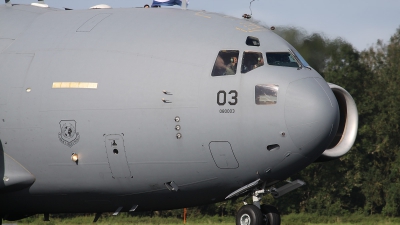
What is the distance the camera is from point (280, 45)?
1452 centimetres

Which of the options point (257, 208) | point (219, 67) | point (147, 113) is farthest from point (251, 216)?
point (219, 67)

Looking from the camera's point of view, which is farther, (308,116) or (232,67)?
(232,67)

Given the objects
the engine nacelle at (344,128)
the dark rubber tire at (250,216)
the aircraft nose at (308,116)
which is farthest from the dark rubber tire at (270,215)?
the engine nacelle at (344,128)

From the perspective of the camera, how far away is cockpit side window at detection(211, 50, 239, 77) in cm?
1386

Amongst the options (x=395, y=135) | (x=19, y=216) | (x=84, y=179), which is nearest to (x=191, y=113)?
(x=84, y=179)

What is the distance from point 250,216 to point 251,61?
2807mm

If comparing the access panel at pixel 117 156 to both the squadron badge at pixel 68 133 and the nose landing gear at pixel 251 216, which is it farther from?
the nose landing gear at pixel 251 216

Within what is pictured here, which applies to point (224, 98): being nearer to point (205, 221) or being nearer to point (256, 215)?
point (256, 215)

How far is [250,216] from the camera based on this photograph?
13.9 metres

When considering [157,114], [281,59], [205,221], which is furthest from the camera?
[205,221]

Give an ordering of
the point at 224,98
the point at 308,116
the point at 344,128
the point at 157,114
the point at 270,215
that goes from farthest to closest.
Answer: the point at 344,128 < the point at 270,215 < the point at 157,114 < the point at 224,98 < the point at 308,116

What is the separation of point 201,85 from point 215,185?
1.87 meters

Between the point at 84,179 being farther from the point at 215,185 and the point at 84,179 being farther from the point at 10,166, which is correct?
the point at 215,185

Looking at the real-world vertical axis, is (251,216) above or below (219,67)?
below
